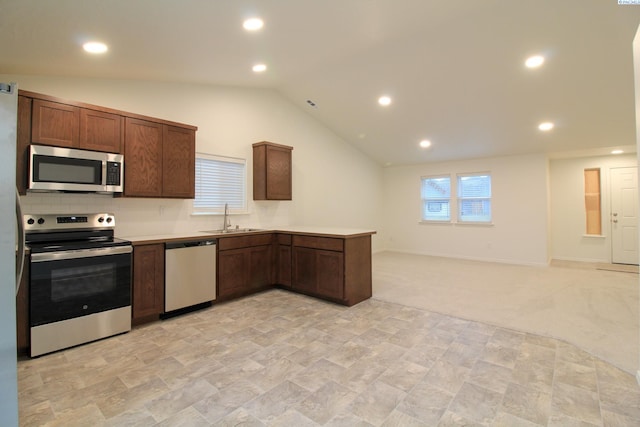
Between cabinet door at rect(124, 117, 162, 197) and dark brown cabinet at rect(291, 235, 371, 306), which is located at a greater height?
cabinet door at rect(124, 117, 162, 197)

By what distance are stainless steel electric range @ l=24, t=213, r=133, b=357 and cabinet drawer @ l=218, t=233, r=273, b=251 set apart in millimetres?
1074

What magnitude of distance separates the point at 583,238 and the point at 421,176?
3723 millimetres

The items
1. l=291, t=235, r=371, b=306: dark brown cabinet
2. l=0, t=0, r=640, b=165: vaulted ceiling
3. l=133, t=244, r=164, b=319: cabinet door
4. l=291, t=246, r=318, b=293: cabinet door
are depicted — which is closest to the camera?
l=0, t=0, r=640, b=165: vaulted ceiling

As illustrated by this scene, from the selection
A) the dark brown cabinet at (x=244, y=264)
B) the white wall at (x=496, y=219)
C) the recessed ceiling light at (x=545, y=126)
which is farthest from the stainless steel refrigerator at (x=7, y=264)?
the white wall at (x=496, y=219)

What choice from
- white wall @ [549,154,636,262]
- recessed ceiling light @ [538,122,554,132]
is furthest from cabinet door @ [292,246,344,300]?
white wall @ [549,154,636,262]

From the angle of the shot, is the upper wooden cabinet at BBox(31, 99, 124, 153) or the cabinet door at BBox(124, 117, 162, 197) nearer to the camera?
the upper wooden cabinet at BBox(31, 99, 124, 153)

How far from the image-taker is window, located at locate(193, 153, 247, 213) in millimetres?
4359

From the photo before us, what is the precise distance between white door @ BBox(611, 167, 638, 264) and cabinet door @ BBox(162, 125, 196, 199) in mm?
8224

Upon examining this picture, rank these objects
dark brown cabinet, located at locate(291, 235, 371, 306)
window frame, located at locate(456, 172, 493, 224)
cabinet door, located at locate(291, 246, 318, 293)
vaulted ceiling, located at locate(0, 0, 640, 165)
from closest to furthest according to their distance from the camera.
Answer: vaulted ceiling, located at locate(0, 0, 640, 165) → dark brown cabinet, located at locate(291, 235, 371, 306) → cabinet door, located at locate(291, 246, 318, 293) → window frame, located at locate(456, 172, 493, 224)

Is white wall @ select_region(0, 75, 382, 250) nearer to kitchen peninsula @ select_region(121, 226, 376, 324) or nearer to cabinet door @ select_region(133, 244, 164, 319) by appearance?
kitchen peninsula @ select_region(121, 226, 376, 324)

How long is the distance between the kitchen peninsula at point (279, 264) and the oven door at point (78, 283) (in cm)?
22

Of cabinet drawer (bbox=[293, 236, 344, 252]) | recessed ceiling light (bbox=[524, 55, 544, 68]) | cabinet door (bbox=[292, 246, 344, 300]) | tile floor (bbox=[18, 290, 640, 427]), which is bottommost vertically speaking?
tile floor (bbox=[18, 290, 640, 427])

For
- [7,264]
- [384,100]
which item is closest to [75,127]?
[7,264]

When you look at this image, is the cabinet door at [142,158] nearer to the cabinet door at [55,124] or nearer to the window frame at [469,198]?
the cabinet door at [55,124]
